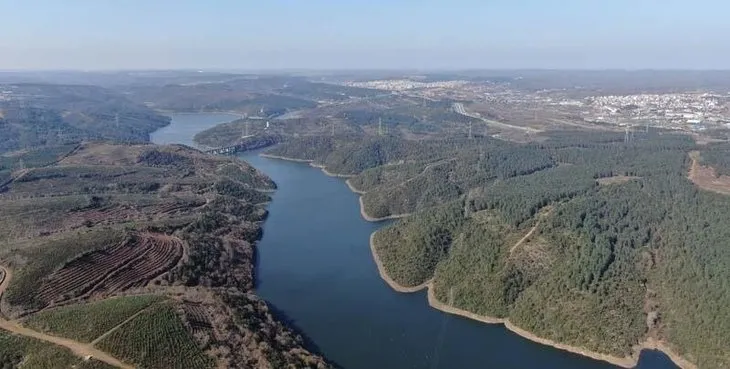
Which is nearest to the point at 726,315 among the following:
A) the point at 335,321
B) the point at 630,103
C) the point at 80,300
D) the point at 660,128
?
the point at 335,321

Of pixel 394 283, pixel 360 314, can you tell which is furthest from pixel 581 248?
pixel 360 314

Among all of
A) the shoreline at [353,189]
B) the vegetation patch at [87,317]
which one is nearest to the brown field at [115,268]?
the vegetation patch at [87,317]

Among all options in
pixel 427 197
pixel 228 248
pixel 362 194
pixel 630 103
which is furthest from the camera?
pixel 630 103

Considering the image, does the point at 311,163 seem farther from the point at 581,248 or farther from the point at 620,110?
the point at 620,110

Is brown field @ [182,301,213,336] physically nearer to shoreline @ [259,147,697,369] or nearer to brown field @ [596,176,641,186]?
shoreline @ [259,147,697,369]

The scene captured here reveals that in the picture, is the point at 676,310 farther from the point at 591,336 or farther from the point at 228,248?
the point at 228,248

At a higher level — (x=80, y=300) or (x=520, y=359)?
(x=80, y=300)

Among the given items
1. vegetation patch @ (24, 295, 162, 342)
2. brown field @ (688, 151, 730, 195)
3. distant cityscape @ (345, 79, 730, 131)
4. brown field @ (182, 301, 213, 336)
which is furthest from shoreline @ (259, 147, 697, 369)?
distant cityscape @ (345, 79, 730, 131)
